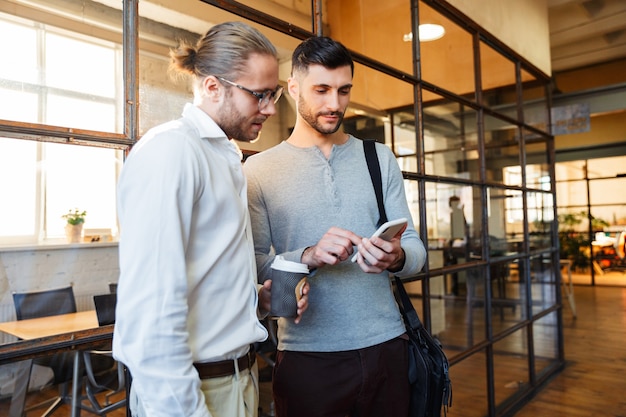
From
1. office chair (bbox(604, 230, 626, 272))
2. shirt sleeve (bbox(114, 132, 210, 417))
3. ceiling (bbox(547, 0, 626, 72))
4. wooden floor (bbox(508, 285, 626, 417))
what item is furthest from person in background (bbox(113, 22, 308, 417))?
office chair (bbox(604, 230, 626, 272))

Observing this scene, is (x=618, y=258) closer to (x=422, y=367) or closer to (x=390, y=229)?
(x=422, y=367)

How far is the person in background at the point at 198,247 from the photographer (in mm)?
755

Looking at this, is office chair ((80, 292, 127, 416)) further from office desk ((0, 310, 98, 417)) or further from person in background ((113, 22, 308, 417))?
person in background ((113, 22, 308, 417))

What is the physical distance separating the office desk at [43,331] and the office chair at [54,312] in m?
0.01

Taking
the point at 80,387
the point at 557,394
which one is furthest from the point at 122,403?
the point at 557,394

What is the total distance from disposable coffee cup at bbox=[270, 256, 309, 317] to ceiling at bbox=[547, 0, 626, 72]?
16.6 ft

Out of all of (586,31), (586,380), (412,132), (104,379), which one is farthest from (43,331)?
(586,31)

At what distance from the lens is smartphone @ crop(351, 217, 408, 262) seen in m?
1.09

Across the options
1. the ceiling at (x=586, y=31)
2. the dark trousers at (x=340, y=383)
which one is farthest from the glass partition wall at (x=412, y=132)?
the ceiling at (x=586, y=31)

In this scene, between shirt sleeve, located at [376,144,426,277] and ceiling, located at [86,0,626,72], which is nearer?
shirt sleeve, located at [376,144,426,277]

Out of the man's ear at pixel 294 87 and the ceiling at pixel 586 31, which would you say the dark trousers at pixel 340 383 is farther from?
the ceiling at pixel 586 31

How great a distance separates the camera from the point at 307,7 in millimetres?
1845

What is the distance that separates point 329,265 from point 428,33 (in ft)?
5.82

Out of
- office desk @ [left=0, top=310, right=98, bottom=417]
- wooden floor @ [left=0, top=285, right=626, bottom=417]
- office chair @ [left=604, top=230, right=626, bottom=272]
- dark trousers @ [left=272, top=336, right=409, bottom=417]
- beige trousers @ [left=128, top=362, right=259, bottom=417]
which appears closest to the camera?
beige trousers @ [left=128, top=362, right=259, bottom=417]
